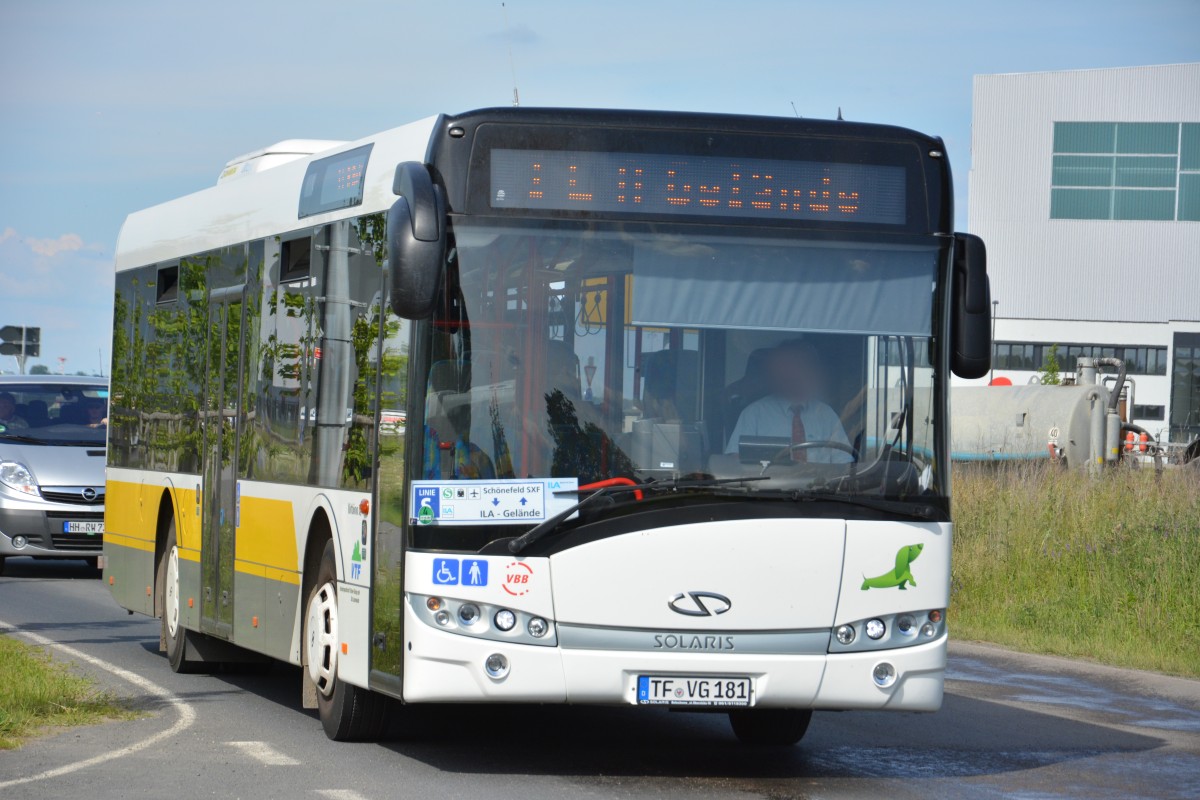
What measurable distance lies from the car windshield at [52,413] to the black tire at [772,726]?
13609mm

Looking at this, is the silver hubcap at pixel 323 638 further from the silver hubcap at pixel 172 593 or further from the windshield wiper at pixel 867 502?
the silver hubcap at pixel 172 593

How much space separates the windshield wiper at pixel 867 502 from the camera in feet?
26.7

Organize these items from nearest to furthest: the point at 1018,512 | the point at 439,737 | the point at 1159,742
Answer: the point at 439,737 → the point at 1159,742 → the point at 1018,512

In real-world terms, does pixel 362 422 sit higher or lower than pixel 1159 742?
A: higher

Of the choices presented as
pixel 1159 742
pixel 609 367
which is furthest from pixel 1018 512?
pixel 609 367

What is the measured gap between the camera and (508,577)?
7.95 meters

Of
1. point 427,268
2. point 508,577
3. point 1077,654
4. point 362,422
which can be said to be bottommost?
point 1077,654

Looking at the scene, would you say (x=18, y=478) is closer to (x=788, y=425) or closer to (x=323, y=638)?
(x=323, y=638)

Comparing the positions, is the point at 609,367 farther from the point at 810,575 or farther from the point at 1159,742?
the point at 1159,742

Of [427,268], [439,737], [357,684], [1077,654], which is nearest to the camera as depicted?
[427,268]

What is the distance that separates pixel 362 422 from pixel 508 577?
56.8 inches

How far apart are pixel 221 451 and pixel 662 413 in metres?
4.29

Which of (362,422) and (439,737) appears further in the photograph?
(439,737)

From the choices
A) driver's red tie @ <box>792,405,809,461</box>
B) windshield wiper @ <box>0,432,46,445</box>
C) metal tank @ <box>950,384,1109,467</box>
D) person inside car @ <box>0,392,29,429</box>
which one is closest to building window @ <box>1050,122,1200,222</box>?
metal tank @ <box>950,384,1109,467</box>
